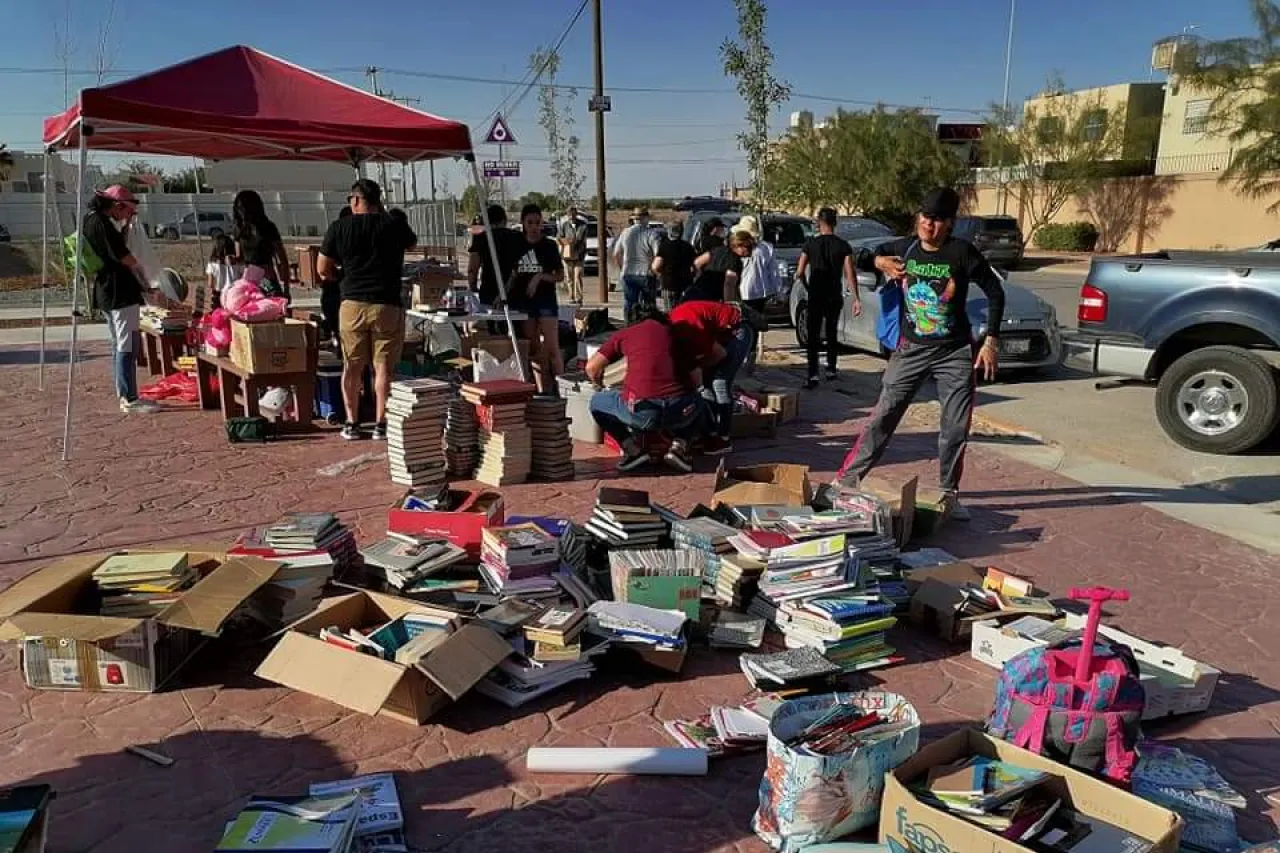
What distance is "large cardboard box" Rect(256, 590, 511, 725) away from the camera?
3.49 meters

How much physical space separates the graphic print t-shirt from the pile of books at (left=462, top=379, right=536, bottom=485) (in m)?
2.76

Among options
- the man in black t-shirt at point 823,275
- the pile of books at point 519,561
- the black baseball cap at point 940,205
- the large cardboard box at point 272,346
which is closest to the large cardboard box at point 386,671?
the pile of books at point 519,561

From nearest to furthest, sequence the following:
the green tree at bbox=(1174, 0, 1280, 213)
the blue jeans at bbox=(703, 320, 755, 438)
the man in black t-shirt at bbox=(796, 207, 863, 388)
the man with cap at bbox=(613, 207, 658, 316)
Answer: the blue jeans at bbox=(703, 320, 755, 438), the man in black t-shirt at bbox=(796, 207, 863, 388), the man with cap at bbox=(613, 207, 658, 316), the green tree at bbox=(1174, 0, 1280, 213)

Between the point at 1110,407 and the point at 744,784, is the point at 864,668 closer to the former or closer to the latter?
the point at 744,784

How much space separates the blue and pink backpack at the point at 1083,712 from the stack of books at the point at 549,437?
4153mm

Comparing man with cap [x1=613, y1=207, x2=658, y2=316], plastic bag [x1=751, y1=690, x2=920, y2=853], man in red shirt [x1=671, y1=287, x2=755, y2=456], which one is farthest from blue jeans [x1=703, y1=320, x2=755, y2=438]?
plastic bag [x1=751, y1=690, x2=920, y2=853]

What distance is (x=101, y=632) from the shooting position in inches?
143

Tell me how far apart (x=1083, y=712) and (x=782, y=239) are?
14.3 meters

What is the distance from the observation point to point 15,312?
17.5 m

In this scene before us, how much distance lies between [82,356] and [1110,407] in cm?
1288

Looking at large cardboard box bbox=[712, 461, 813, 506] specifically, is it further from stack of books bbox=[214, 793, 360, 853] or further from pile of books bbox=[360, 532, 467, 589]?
stack of books bbox=[214, 793, 360, 853]

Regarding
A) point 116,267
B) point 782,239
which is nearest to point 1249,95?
point 782,239

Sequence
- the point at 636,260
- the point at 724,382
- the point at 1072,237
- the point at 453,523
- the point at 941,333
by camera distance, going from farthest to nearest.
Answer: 1. the point at 1072,237
2. the point at 636,260
3. the point at 724,382
4. the point at 941,333
5. the point at 453,523

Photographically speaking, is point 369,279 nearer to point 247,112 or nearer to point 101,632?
point 247,112
